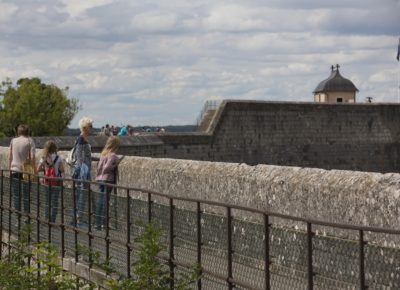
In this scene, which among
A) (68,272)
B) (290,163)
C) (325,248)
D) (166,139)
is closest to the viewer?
(325,248)

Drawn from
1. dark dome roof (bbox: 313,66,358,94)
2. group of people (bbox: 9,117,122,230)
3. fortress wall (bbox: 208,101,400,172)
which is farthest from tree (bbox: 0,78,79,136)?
group of people (bbox: 9,117,122,230)

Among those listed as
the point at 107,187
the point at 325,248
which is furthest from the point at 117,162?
the point at 325,248

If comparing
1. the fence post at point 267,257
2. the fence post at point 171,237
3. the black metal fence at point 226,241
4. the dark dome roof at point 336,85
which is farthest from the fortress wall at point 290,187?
the dark dome roof at point 336,85

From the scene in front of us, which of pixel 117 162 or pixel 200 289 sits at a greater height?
pixel 117 162

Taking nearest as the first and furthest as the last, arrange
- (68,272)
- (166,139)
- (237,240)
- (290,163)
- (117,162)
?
(237,240) < (68,272) < (117,162) < (166,139) < (290,163)

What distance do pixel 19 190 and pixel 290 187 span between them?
5.89 meters

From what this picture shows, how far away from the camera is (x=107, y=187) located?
1085 cm

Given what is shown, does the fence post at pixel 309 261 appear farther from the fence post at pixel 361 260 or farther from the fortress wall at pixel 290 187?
the fortress wall at pixel 290 187

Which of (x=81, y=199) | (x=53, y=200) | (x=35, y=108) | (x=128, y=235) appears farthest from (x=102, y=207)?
(x=35, y=108)

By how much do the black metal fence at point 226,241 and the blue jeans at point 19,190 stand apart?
0.87 meters

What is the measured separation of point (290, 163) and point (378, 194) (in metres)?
24.7

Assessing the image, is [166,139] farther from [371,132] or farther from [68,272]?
[68,272]

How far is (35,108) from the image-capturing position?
86250mm

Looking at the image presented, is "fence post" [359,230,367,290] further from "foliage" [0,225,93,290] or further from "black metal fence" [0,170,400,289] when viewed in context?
"foliage" [0,225,93,290]
